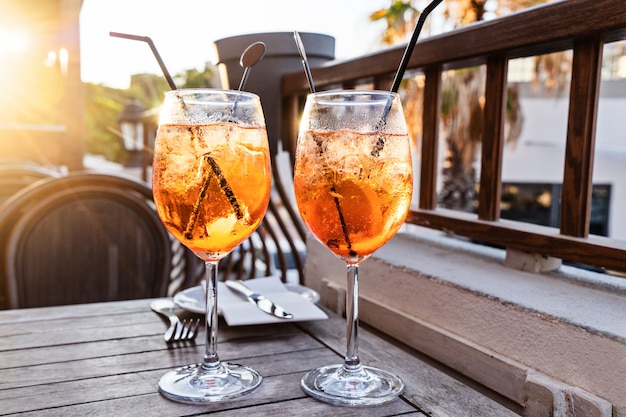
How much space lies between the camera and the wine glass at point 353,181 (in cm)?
80

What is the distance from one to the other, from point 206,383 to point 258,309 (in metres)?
0.32

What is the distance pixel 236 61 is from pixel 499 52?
966mm

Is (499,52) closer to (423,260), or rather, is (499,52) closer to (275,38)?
(423,260)

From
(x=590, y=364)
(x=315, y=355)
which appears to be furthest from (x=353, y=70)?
(x=590, y=364)

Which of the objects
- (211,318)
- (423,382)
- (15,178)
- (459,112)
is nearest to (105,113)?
(459,112)

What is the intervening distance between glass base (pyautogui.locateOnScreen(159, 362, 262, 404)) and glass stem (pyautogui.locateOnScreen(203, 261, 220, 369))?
1 centimetres

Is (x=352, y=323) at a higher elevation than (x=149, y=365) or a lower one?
higher

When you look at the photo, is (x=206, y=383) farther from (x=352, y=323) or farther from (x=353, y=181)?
(x=353, y=181)

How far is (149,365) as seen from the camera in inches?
35.9

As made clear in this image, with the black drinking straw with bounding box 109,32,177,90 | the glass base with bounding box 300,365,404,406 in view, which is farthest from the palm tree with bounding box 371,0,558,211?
the glass base with bounding box 300,365,404,406

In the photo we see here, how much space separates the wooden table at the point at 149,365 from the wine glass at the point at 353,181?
2.2 inches

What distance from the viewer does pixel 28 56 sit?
5.32 m

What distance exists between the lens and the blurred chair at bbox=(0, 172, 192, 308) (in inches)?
71.9

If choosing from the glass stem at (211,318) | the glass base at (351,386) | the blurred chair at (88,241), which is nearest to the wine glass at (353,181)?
the glass base at (351,386)
